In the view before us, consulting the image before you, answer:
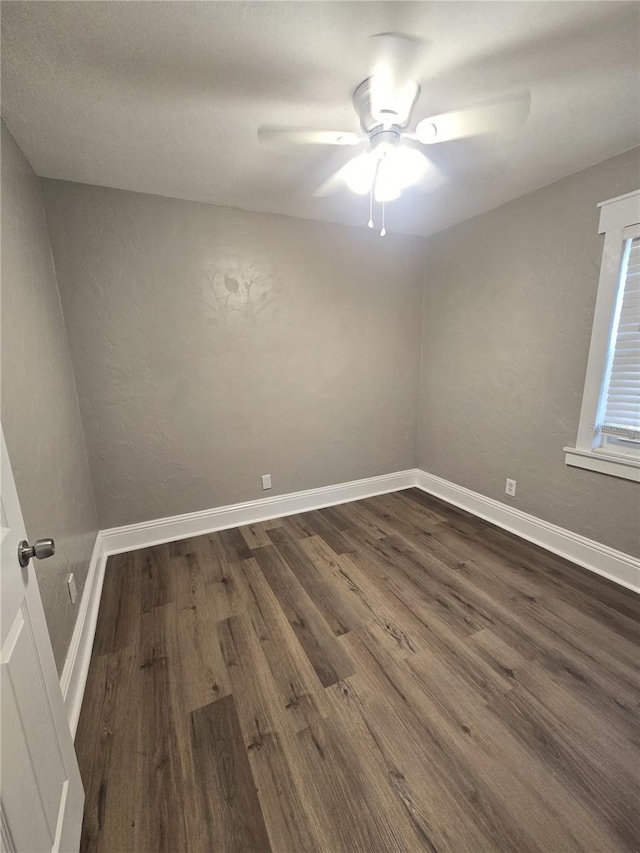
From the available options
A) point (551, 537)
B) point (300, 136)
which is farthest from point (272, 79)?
point (551, 537)

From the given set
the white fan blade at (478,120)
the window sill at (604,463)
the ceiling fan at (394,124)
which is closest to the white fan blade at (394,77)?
the ceiling fan at (394,124)

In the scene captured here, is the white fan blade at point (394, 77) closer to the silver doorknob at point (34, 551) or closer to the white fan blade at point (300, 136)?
the white fan blade at point (300, 136)

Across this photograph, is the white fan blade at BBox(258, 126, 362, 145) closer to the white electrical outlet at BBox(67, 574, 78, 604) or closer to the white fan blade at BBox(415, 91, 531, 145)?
the white fan blade at BBox(415, 91, 531, 145)

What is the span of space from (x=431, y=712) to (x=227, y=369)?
225 centimetres

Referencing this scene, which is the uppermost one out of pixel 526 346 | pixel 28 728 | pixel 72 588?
pixel 526 346

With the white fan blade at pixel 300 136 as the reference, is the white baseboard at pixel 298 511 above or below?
below

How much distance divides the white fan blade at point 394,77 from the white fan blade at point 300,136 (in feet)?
0.62

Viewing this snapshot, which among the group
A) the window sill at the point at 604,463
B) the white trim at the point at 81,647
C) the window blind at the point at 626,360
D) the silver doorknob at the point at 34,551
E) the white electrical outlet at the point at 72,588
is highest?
the window blind at the point at 626,360

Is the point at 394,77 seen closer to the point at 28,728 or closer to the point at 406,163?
the point at 406,163

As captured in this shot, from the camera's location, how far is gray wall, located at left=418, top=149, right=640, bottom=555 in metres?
1.95

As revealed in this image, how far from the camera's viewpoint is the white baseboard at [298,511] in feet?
4.91

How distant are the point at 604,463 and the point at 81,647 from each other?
2894mm

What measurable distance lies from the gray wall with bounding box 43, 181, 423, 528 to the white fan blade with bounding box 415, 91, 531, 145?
4.16 ft

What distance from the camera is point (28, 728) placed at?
72 centimetres
